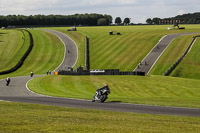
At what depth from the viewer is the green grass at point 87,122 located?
727 inches

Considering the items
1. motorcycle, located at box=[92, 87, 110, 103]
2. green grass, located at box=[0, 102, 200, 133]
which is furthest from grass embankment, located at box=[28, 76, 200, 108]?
green grass, located at box=[0, 102, 200, 133]

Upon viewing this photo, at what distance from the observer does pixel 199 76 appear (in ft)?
270

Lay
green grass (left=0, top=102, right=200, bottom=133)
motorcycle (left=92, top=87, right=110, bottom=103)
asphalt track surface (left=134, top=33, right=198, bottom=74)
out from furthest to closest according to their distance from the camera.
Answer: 1. asphalt track surface (left=134, top=33, right=198, bottom=74)
2. motorcycle (left=92, top=87, right=110, bottom=103)
3. green grass (left=0, top=102, right=200, bottom=133)

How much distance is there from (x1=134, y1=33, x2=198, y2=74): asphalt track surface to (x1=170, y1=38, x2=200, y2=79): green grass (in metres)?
7.34

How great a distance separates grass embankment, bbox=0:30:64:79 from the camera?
3971 inches

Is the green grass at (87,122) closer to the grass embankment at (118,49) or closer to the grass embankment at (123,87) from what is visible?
the grass embankment at (123,87)

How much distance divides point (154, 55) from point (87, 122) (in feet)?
278

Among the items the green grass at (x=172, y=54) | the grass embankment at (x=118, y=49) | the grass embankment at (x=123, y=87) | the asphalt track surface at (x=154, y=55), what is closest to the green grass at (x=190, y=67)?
the green grass at (x=172, y=54)

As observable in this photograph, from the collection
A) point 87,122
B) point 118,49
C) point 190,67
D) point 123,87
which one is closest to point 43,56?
point 118,49

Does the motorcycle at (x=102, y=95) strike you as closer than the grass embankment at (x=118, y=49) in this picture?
Yes

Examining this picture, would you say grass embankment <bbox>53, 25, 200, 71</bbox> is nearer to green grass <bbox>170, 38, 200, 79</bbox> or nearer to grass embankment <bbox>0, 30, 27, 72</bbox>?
green grass <bbox>170, 38, 200, 79</bbox>

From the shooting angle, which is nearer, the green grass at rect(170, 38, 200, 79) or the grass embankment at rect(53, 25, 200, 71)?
the green grass at rect(170, 38, 200, 79)

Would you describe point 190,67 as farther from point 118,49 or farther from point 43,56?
point 43,56

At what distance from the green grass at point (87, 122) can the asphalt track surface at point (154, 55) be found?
2541 inches
